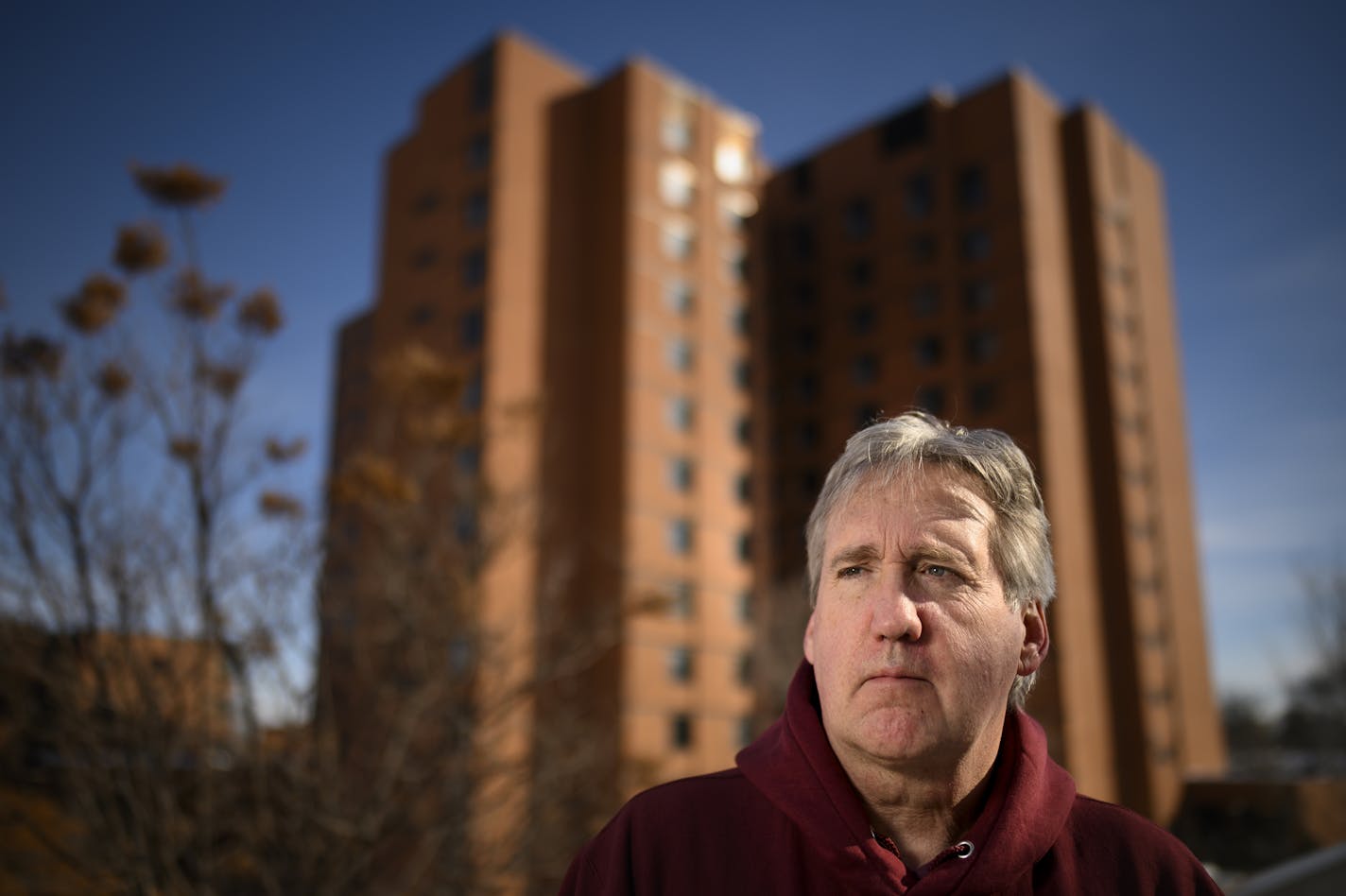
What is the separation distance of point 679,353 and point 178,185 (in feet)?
93.4

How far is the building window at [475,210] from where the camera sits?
1323 inches

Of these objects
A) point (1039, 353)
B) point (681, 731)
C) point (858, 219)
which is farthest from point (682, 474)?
point (858, 219)

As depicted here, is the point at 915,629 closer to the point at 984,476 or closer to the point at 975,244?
the point at 984,476

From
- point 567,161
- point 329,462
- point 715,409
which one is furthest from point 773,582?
point 329,462

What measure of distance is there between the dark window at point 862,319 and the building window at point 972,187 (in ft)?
18.5

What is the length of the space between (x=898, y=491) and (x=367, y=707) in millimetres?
9930

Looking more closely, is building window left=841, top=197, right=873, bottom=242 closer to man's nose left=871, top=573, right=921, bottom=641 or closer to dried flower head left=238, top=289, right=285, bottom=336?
dried flower head left=238, top=289, right=285, bottom=336

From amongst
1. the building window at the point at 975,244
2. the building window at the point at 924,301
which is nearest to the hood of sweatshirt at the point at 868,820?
the building window at the point at 975,244

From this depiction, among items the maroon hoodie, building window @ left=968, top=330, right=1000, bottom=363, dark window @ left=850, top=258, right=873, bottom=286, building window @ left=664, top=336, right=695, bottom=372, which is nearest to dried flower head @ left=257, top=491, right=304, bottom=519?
the maroon hoodie

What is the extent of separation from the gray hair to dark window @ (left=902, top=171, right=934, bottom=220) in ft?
133

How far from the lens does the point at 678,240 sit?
121ft

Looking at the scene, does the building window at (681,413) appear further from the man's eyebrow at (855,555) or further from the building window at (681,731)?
the man's eyebrow at (855,555)

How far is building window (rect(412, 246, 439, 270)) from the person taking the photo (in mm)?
34531

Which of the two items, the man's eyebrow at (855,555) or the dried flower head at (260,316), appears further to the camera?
the dried flower head at (260,316)
